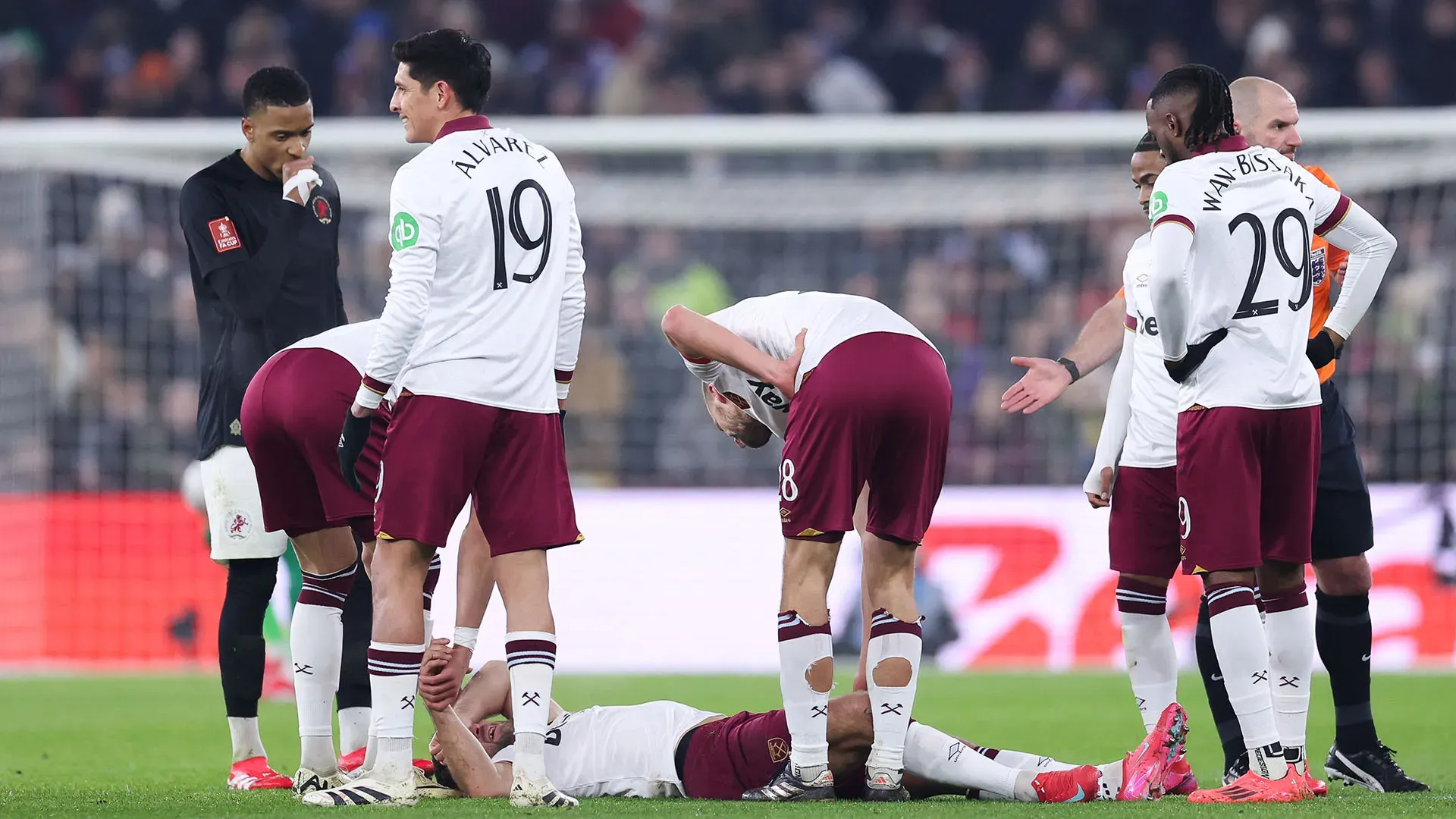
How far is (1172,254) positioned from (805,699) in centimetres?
161

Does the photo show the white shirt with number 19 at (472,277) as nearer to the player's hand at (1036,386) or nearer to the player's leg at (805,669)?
the player's leg at (805,669)

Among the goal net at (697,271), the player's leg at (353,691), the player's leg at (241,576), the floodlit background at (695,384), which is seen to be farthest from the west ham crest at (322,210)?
the goal net at (697,271)

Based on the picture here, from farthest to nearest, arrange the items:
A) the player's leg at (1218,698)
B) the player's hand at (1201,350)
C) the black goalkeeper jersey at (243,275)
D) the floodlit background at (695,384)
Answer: the floodlit background at (695,384) → the black goalkeeper jersey at (243,275) → the player's leg at (1218,698) → the player's hand at (1201,350)

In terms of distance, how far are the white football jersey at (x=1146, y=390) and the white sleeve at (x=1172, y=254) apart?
1.63 feet

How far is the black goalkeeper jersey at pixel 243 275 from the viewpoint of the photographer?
19.1 ft

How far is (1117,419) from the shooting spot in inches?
215

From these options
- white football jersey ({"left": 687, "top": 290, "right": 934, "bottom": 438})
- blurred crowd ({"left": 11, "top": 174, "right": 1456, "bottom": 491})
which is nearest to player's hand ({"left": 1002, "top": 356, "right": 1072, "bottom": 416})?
white football jersey ({"left": 687, "top": 290, "right": 934, "bottom": 438})

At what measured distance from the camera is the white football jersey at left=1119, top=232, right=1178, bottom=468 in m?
5.21

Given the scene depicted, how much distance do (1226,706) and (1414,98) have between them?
38.6 ft

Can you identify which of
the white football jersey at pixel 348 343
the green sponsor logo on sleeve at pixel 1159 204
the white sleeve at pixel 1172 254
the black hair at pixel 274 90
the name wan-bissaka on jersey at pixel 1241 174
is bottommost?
the white football jersey at pixel 348 343

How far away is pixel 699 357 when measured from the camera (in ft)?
16.8

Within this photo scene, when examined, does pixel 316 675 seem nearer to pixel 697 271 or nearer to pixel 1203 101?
pixel 1203 101

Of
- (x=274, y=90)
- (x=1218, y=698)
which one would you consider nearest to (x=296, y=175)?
(x=274, y=90)

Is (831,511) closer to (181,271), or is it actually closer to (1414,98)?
(181,271)
